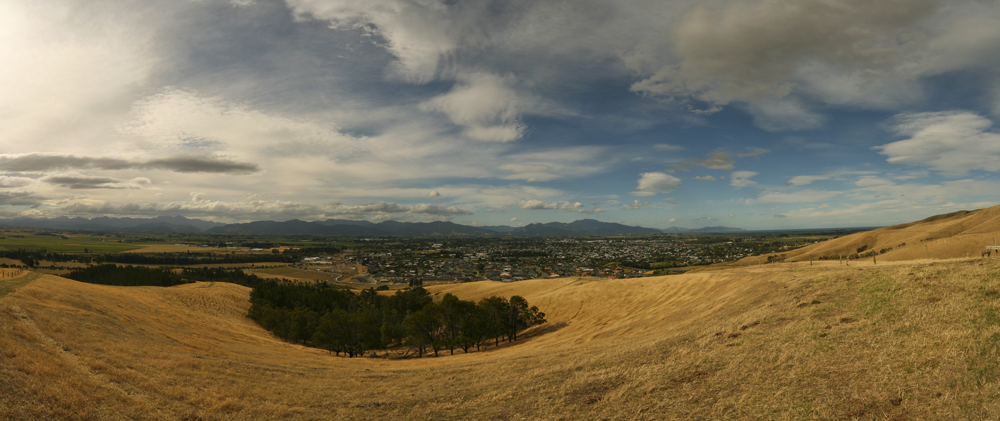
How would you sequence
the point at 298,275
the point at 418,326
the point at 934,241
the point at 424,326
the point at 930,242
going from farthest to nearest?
the point at 298,275 → the point at 934,241 → the point at 930,242 → the point at 424,326 → the point at 418,326

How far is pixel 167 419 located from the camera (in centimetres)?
1230

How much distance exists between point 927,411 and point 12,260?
248520mm

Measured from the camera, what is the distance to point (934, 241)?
205 ft

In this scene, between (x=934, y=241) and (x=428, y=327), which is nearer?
(x=428, y=327)

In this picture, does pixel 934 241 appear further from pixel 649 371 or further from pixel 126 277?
pixel 126 277

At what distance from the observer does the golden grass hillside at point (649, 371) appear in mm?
11234

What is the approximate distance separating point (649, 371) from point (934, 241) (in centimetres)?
8298

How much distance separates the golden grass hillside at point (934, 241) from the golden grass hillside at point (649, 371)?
49356 millimetres

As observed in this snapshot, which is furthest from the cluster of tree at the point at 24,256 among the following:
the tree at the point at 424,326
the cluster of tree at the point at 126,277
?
the tree at the point at 424,326

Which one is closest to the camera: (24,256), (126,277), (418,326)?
(418,326)

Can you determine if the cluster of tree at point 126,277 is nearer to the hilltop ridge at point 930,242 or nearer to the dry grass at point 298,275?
the dry grass at point 298,275

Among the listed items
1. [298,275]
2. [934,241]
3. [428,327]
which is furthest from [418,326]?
[298,275]

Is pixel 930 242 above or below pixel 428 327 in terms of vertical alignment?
above

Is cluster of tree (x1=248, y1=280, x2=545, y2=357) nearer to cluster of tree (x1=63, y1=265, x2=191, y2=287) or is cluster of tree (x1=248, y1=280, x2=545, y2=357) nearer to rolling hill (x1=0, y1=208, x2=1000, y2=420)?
rolling hill (x1=0, y1=208, x2=1000, y2=420)
